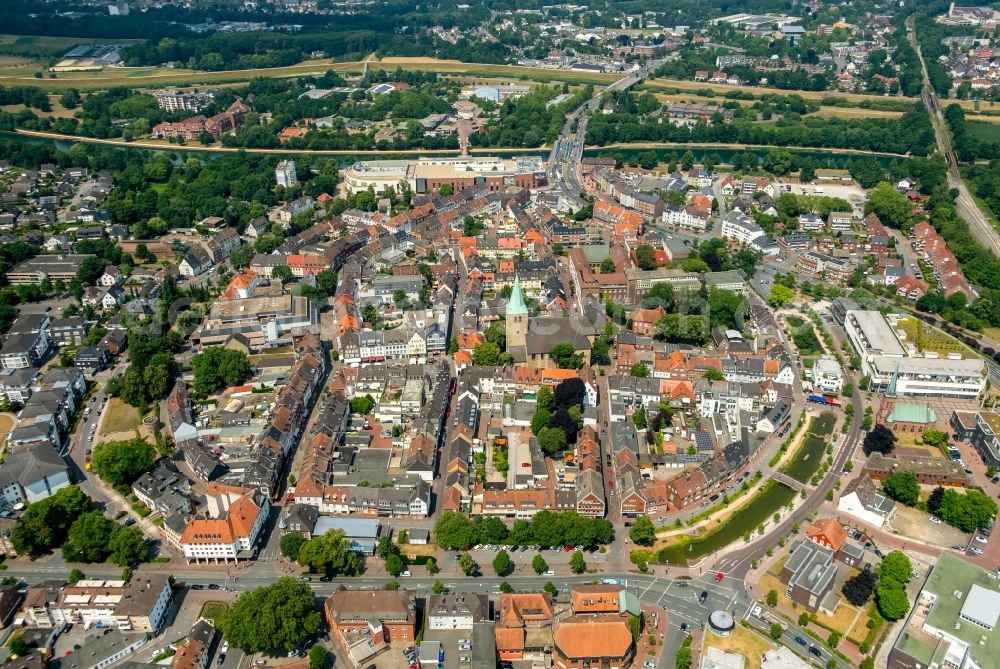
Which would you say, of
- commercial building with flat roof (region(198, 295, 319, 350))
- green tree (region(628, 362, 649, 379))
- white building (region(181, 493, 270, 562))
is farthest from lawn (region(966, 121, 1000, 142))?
white building (region(181, 493, 270, 562))

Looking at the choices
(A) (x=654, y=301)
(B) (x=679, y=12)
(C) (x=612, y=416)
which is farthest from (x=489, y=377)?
(B) (x=679, y=12)

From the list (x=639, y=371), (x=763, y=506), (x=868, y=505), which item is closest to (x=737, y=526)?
(x=763, y=506)

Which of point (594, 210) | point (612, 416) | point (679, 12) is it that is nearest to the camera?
point (612, 416)

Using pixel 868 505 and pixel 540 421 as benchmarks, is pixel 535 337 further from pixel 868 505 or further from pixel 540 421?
pixel 868 505

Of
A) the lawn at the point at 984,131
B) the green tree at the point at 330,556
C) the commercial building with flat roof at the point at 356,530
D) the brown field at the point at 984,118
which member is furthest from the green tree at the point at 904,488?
the brown field at the point at 984,118

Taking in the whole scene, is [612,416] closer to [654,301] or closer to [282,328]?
[654,301]

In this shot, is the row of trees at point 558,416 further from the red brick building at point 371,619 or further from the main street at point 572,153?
the main street at point 572,153
